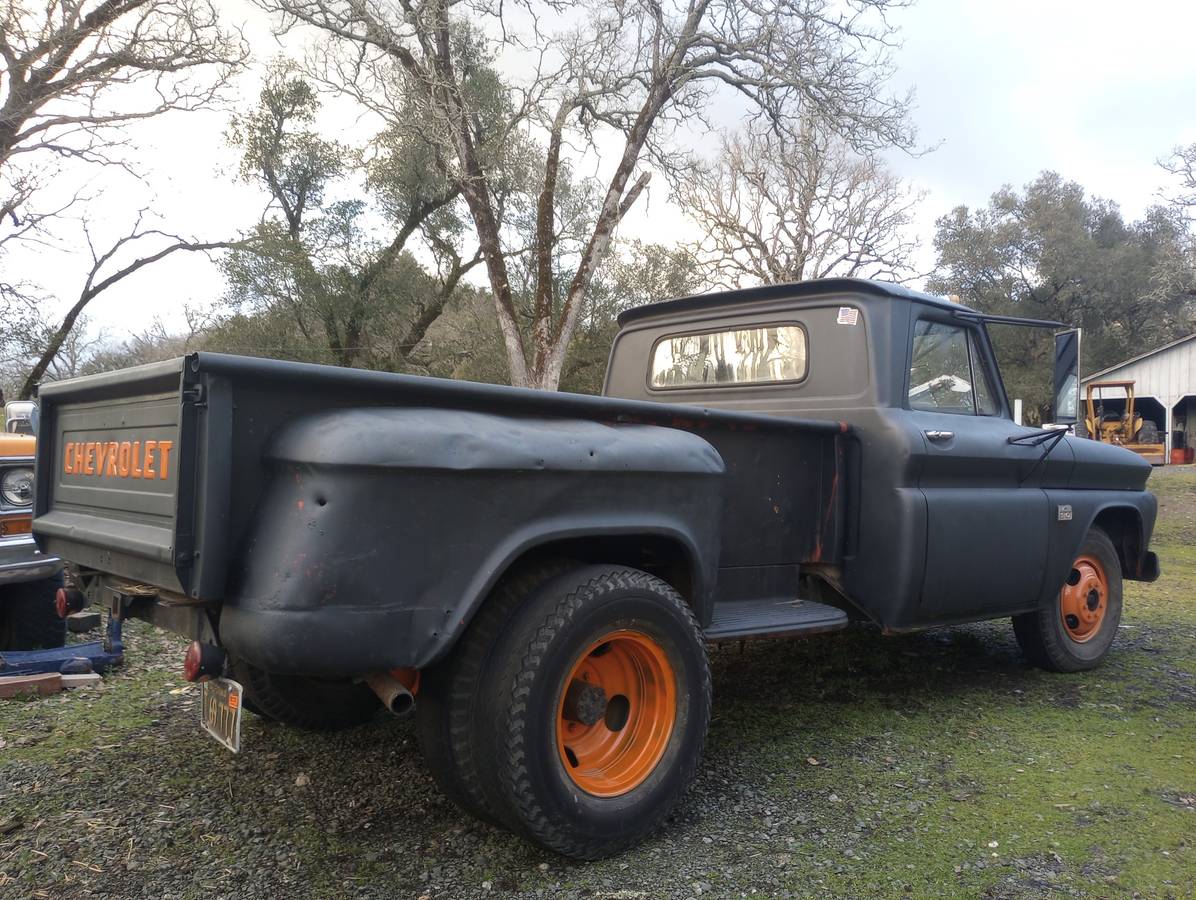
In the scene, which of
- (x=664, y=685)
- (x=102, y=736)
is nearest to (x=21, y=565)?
(x=102, y=736)

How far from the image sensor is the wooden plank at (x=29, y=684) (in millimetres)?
4051

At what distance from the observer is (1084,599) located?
16.4 feet

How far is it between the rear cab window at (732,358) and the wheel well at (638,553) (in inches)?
59.2

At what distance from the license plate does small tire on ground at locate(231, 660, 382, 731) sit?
0.50 metres

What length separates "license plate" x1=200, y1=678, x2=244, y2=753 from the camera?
2.44m

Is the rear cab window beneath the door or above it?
above

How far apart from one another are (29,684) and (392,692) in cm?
265

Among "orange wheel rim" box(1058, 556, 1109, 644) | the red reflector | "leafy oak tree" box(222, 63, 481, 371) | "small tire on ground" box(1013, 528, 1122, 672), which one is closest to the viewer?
the red reflector

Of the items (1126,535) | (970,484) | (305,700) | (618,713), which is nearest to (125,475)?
(305,700)

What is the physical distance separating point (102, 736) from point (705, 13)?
15923 mm

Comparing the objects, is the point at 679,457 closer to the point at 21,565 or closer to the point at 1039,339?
the point at 21,565

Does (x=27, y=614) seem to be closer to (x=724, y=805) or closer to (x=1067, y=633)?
(x=724, y=805)

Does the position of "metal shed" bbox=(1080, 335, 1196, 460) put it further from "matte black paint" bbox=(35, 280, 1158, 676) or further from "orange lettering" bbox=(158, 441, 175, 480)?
"orange lettering" bbox=(158, 441, 175, 480)

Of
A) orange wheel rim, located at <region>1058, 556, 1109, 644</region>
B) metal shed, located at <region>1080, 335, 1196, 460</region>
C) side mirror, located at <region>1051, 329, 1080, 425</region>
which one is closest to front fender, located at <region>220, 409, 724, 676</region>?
side mirror, located at <region>1051, 329, 1080, 425</region>
